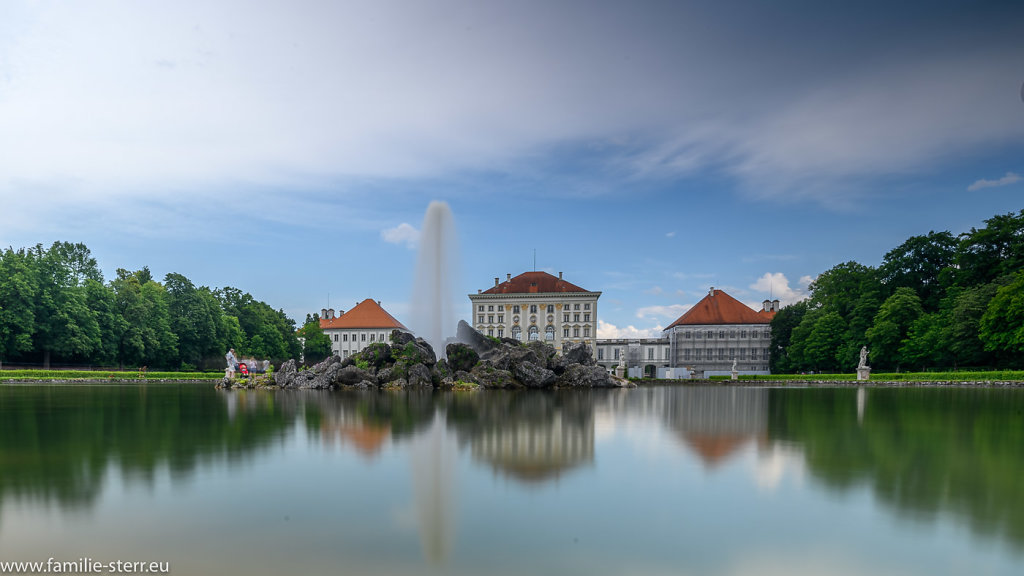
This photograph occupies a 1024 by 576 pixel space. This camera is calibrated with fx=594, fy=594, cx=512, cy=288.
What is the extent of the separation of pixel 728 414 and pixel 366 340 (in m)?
90.2

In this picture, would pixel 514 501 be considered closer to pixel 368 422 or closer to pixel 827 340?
pixel 368 422

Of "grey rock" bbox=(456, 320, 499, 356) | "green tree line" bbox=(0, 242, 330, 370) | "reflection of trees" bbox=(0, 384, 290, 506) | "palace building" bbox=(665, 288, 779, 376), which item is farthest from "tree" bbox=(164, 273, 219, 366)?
"palace building" bbox=(665, 288, 779, 376)

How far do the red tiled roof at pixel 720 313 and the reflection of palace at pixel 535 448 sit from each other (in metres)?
80.1

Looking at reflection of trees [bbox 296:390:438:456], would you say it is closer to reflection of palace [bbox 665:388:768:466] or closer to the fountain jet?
reflection of palace [bbox 665:388:768:466]

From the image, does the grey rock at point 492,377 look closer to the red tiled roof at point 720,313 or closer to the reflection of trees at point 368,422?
the reflection of trees at point 368,422

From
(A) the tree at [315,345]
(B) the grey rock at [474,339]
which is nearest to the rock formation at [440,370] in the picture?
(B) the grey rock at [474,339]

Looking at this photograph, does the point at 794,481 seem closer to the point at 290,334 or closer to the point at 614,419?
the point at 614,419

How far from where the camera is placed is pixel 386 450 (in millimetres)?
9711

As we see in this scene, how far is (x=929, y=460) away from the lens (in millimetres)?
8789

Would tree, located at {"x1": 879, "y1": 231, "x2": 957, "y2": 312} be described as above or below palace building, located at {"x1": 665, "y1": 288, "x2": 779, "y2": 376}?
above

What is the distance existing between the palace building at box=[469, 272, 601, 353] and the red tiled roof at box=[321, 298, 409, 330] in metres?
17.4

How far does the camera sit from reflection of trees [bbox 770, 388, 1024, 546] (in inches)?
239

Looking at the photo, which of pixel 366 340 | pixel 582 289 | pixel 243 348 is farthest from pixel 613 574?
pixel 366 340

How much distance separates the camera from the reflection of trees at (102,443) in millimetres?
6898
